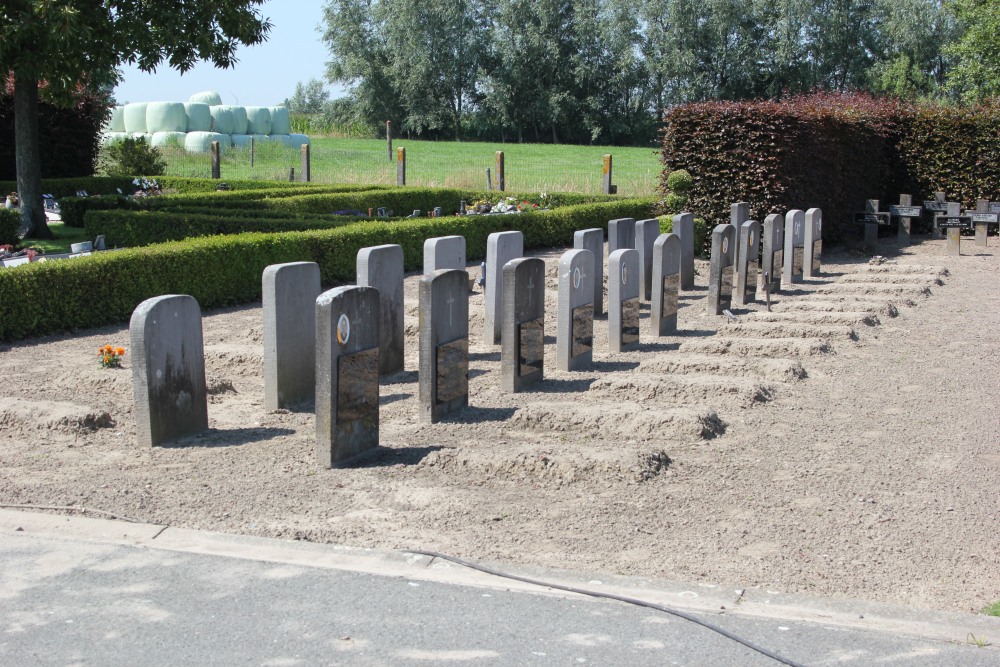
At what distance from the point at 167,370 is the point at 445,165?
132 feet

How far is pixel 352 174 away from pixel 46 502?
32.0m

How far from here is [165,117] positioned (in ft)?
168

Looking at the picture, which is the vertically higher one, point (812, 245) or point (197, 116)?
point (197, 116)

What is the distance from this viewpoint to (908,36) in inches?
2072

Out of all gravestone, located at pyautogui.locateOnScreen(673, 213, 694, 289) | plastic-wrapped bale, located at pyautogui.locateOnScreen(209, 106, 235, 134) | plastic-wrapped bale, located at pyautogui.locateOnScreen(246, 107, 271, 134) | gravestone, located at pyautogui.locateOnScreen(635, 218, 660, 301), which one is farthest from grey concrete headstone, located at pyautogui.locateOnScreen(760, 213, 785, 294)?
plastic-wrapped bale, located at pyautogui.locateOnScreen(246, 107, 271, 134)

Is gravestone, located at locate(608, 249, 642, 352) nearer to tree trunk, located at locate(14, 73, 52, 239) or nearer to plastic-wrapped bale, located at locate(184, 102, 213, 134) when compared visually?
tree trunk, located at locate(14, 73, 52, 239)

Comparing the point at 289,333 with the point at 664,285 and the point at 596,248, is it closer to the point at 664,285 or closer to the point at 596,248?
the point at 664,285

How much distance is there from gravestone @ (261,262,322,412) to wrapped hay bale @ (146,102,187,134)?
4632 centimetres

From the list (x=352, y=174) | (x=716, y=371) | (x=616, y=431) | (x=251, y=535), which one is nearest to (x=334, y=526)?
(x=251, y=535)

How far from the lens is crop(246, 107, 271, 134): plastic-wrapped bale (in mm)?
54250

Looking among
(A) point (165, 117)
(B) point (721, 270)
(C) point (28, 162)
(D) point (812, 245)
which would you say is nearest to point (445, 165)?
(A) point (165, 117)

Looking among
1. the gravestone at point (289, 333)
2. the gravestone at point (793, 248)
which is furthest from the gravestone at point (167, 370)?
the gravestone at point (793, 248)

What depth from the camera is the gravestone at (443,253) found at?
9.98 metres

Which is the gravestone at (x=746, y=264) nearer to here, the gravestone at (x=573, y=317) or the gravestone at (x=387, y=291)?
the gravestone at (x=573, y=317)
